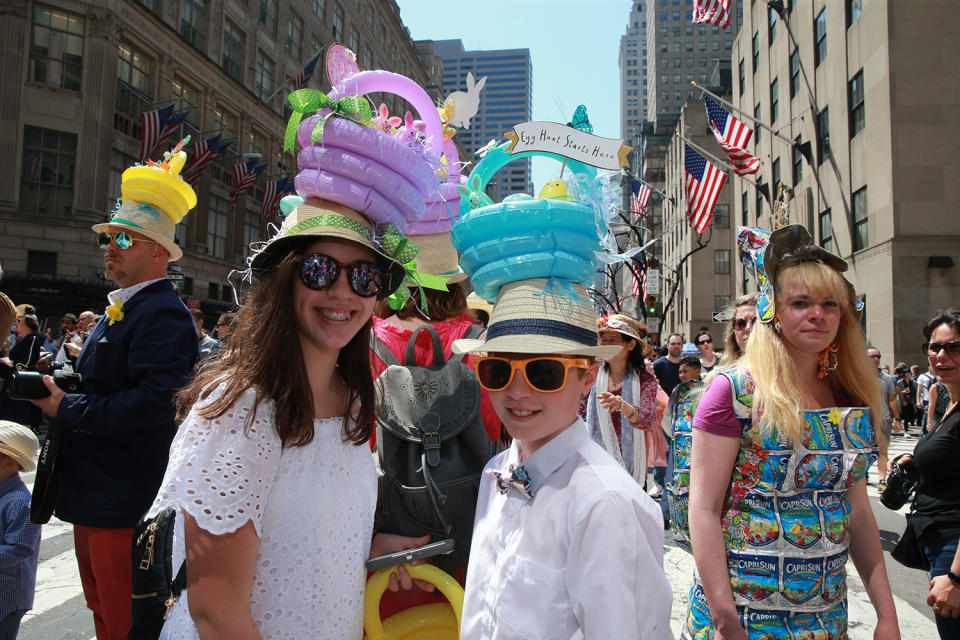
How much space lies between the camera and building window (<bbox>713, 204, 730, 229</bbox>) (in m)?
43.7

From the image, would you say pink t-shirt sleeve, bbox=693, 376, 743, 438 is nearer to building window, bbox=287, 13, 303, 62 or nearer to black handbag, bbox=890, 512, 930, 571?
black handbag, bbox=890, 512, 930, 571

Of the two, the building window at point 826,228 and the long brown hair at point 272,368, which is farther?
the building window at point 826,228

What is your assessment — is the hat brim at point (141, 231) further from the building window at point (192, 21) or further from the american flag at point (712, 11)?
the building window at point (192, 21)

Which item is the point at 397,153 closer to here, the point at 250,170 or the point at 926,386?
the point at 926,386

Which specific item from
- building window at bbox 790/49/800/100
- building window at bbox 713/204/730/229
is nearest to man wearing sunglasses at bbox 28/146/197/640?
building window at bbox 790/49/800/100

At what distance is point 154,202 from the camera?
3369 millimetres

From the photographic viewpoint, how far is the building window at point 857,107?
19.1 metres

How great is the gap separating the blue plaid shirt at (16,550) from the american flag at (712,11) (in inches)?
803

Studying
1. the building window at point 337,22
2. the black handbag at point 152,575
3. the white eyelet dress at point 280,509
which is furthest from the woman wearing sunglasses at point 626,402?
the building window at point 337,22

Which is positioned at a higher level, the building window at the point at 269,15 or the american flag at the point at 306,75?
the building window at the point at 269,15

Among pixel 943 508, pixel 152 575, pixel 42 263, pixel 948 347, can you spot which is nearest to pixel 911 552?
pixel 943 508

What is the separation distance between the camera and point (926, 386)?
12.1 m

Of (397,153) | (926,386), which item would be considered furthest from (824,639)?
(926,386)

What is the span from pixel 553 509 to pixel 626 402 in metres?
4.46
